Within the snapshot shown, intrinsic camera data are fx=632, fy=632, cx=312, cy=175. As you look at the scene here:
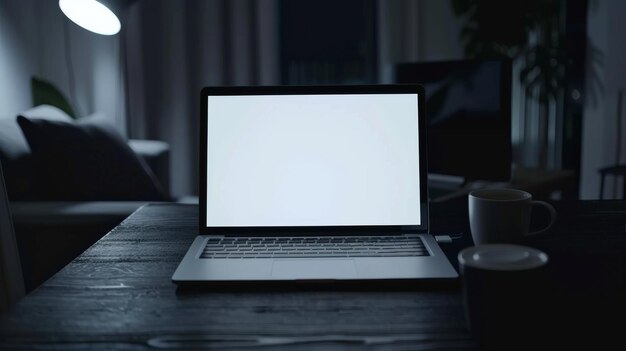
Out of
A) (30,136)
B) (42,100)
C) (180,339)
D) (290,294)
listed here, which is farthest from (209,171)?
(42,100)

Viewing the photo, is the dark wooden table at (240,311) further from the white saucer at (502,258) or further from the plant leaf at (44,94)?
the plant leaf at (44,94)

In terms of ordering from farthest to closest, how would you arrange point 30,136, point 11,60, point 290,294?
point 11,60 → point 30,136 → point 290,294

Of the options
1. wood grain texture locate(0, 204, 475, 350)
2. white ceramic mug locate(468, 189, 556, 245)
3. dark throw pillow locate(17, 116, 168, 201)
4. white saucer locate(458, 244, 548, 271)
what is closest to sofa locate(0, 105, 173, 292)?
dark throw pillow locate(17, 116, 168, 201)

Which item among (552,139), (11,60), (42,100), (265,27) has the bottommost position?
(552,139)

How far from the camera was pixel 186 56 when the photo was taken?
3629 millimetres

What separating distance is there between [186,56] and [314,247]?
291 centimetres

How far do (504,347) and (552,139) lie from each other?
3.81 metres

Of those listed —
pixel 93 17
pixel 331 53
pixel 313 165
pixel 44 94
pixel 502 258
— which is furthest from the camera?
pixel 331 53

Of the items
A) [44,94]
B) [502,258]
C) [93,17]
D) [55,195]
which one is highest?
[93,17]

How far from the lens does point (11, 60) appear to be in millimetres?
2500

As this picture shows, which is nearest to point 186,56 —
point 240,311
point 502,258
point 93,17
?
point 93,17

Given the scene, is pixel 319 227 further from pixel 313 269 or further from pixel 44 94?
pixel 44 94

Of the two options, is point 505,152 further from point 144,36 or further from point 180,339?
point 144,36

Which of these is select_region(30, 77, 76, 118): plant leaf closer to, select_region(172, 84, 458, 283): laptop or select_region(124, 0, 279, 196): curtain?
select_region(124, 0, 279, 196): curtain
